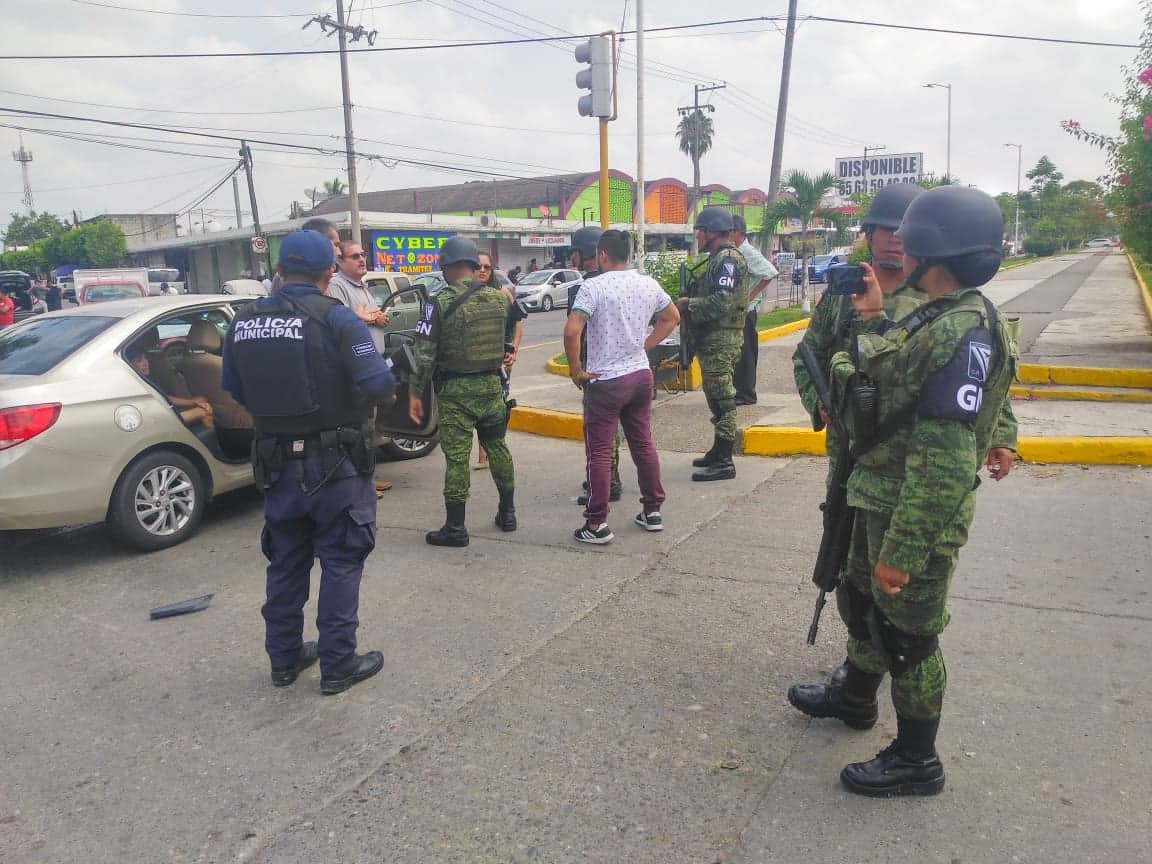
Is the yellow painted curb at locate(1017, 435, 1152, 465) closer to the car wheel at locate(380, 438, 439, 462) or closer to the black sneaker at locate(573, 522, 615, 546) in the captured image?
the black sneaker at locate(573, 522, 615, 546)

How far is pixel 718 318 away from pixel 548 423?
2582 mm

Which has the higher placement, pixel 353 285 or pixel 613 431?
pixel 353 285

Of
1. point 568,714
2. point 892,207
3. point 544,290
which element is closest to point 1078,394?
point 892,207

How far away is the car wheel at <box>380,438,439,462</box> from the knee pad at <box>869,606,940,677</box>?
4.77 metres

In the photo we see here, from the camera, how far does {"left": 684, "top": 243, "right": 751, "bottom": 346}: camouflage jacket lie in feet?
19.7

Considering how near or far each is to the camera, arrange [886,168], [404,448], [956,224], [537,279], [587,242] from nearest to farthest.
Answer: [956,224]
[587,242]
[404,448]
[537,279]
[886,168]

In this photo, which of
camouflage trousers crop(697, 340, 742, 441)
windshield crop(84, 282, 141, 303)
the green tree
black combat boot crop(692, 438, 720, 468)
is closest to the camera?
camouflage trousers crop(697, 340, 742, 441)

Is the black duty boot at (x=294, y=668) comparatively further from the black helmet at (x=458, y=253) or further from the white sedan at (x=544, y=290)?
the white sedan at (x=544, y=290)

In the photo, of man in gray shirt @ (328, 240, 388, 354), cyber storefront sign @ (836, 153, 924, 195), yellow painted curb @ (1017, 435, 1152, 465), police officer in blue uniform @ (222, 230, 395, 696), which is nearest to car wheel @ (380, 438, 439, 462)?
man in gray shirt @ (328, 240, 388, 354)

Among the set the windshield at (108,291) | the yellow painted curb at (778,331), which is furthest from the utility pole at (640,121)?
the windshield at (108,291)

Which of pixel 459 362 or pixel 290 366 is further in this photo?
pixel 459 362

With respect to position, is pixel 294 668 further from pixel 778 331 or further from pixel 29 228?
pixel 29 228

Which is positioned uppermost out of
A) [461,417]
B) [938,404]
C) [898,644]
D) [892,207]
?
[892,207]

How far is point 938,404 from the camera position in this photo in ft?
7.07
